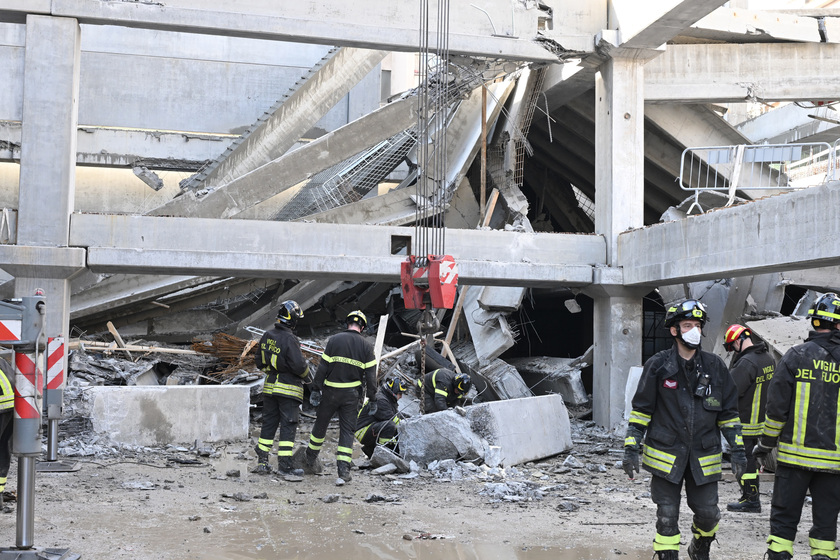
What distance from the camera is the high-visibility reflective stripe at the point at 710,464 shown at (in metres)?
4.94

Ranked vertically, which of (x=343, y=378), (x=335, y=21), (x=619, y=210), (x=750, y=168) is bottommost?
(x=343, y=378)

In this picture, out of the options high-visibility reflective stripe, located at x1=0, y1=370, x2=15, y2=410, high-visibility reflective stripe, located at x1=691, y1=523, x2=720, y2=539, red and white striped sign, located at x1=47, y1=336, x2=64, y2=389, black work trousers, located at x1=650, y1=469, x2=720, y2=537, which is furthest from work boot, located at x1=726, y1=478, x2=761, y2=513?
red and white striped sign, located at x1=47, y1=336, x2=64, y2=389

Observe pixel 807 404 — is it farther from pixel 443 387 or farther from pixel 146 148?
pixel 146 148

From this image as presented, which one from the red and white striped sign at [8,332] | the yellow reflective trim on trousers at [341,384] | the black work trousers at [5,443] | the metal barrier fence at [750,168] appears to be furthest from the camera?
the metal barrier fence at [750,168]

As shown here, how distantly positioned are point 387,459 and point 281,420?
118 centimetres

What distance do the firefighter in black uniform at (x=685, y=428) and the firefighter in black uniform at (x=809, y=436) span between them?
29 cm

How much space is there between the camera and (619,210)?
1332 centimetres

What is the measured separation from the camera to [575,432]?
1281cm

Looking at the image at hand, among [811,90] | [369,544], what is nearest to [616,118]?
[811,90]

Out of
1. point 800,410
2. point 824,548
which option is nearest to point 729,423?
point 800,410

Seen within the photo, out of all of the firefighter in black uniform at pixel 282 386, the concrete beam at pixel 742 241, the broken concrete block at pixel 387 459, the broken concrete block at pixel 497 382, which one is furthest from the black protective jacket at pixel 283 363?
the concrete beam at pixel 742 241

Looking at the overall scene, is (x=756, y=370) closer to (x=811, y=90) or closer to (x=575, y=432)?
(x=575, y=432)

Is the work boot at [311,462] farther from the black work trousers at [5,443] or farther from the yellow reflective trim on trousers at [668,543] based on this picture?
the yellow reflective trim on trousers at [668,543]

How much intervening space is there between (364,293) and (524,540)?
12.5 m
